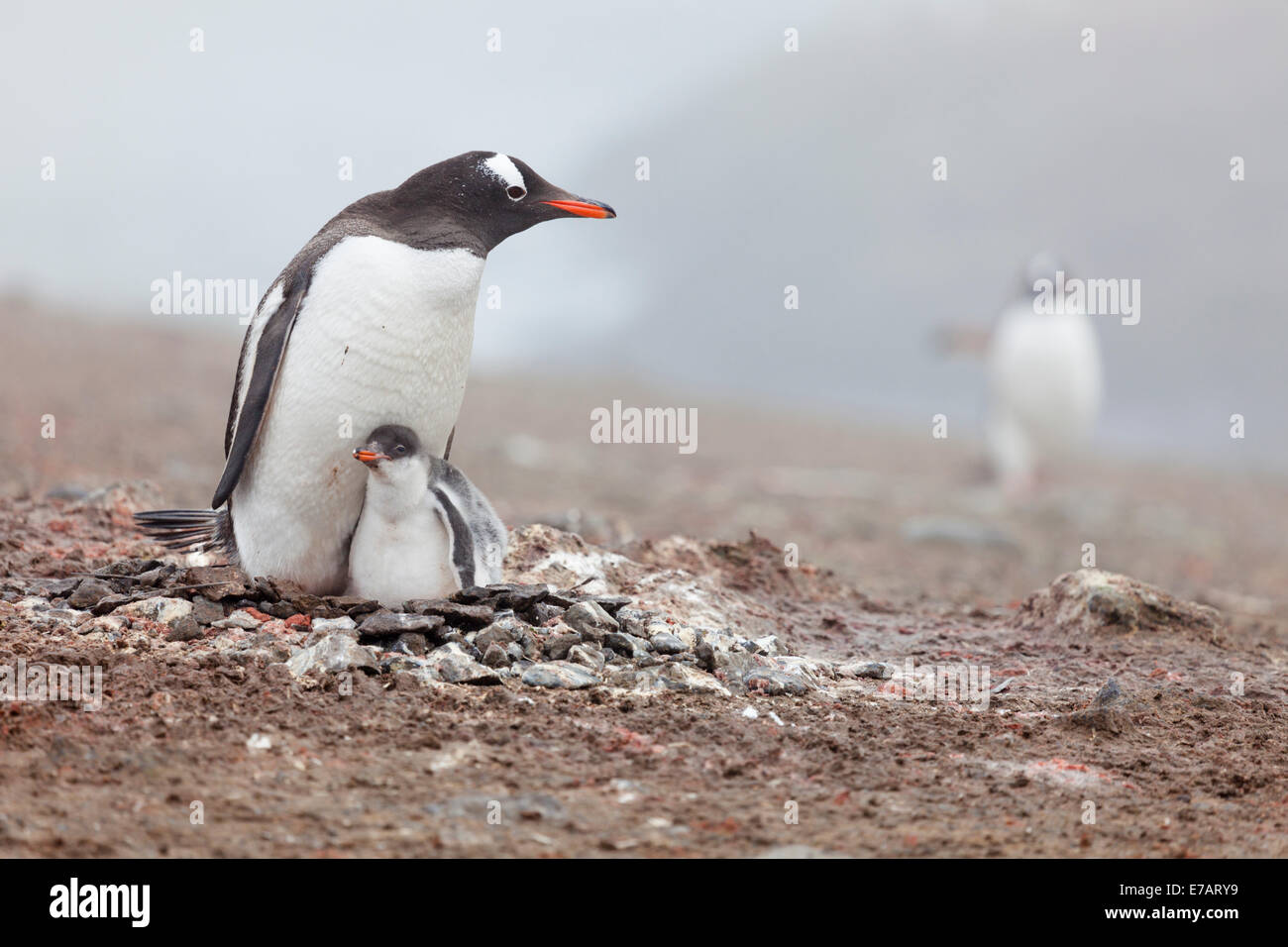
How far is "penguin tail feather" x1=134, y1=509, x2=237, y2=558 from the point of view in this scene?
5.71 m

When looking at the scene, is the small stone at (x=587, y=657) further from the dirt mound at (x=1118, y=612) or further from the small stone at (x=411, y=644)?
the dirt mound at (x=1118, y=612)

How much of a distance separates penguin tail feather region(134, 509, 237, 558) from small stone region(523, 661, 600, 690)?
1.91m

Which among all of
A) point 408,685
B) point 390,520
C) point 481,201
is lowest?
point 408,685

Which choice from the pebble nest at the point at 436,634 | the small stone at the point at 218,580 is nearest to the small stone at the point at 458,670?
the pebble nest at the point at 436,634

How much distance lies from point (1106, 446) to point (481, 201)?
27.3 metres

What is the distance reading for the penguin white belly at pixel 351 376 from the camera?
484cm

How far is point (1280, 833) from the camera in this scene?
354 cm

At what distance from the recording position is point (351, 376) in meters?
4.89

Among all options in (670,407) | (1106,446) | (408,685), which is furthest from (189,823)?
(1106,446)

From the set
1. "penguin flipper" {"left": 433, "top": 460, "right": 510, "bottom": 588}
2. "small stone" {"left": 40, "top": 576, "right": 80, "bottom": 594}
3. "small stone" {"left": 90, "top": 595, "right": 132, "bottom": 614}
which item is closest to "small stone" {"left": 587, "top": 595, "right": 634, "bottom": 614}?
"penguin flipper" {"left": 433, "top": 460, "right": 510, "bottom": 588}
